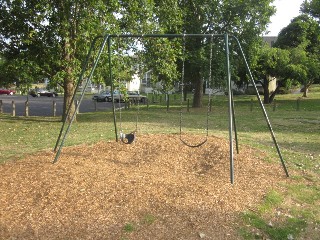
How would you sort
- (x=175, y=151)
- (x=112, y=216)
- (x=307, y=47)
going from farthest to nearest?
(x=307, y=47), (x=175, y=151), (x=112, y=216)

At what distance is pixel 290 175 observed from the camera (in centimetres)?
681

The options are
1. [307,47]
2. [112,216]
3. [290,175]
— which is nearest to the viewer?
[112,216]

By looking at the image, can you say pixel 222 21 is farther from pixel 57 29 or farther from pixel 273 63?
pixel 57 29

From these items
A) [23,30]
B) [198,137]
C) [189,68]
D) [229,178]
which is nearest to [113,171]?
[229,178]

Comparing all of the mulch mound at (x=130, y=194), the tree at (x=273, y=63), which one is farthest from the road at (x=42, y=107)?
the mulch mound at (x=130, y=194)

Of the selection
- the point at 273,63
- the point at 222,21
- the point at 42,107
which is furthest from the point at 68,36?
the point at 273,63

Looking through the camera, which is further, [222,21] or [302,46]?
[302,46]

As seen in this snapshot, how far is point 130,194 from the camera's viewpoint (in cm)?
514

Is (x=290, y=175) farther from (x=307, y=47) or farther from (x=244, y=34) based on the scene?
(x=307, y=47)

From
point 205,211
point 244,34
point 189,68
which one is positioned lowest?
point 205,211

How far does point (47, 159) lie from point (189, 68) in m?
17.1

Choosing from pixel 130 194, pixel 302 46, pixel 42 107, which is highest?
pixel 302 46

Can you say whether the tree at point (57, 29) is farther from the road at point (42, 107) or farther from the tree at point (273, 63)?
the tree at point (273, 63)

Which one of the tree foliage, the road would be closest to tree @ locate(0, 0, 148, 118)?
the tree foliage
